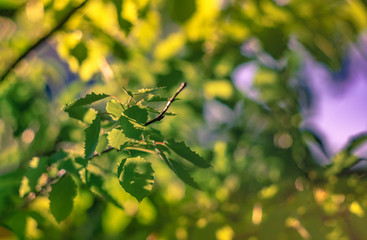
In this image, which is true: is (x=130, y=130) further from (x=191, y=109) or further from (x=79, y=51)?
(x=191, y=109)

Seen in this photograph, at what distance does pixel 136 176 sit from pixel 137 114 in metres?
0.08

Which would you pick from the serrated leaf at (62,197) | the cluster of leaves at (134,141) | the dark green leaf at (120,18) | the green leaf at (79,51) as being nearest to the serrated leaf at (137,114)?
the cluster of leaves at (134,141)

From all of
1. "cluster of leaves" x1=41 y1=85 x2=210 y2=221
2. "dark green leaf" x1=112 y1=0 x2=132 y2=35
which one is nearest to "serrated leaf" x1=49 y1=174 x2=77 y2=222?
"cluster of leaves" x1=41 y1=85 x2=210 y2=221

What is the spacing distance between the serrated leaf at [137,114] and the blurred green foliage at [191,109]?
24cm

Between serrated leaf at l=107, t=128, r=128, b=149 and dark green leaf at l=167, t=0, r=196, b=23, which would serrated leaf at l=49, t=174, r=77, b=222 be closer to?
serrated leaf at l=107, t=128, r=128, b=149

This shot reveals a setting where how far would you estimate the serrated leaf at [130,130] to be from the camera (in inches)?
14.5

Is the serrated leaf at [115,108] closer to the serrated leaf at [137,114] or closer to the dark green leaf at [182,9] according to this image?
the serrated leaf at [137,114]

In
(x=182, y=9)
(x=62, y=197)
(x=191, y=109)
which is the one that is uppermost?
(x=182, y=9)

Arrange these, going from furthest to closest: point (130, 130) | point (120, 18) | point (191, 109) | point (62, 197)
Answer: point (191, 109)
point (120, 18)
point (62, 197)
point (130, 130)

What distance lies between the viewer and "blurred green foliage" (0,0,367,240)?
0.72 metres

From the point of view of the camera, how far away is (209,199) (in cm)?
95

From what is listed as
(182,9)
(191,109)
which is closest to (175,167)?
(182,9)

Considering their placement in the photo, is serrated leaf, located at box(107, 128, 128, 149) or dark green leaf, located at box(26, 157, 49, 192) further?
dark green leaf, located at box(26, 157, 49, 192)

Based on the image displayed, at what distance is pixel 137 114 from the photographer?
0.38 m
